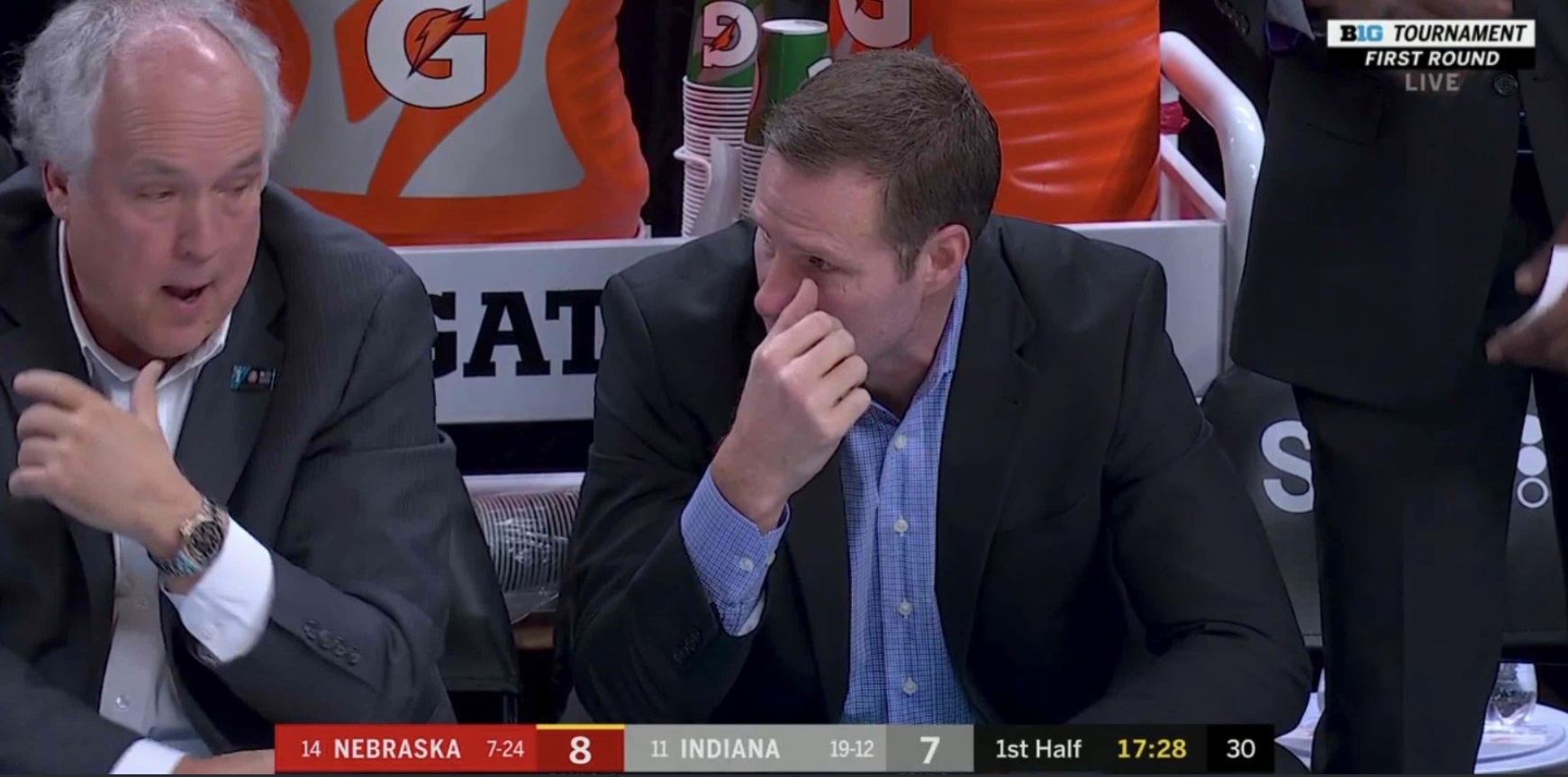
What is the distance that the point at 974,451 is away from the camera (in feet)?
4.63

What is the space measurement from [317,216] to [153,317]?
0.13 meters

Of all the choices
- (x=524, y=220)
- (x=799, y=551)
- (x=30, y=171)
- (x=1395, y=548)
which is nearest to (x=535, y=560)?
(x=524, y=220)

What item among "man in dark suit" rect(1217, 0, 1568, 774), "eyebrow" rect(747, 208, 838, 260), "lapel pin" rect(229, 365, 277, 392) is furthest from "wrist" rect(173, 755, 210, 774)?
"man in dark suit" rect(1217, 0, 1568, 774)

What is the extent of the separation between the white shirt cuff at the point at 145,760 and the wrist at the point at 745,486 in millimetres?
353

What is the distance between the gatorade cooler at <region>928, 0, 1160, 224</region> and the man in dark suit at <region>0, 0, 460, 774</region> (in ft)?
1.85

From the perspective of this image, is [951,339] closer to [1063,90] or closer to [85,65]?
[1063,90]

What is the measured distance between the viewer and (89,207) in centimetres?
129

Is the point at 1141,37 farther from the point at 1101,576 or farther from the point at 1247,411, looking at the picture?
the point at 1101,576

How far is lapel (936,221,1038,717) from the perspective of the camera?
1.41m

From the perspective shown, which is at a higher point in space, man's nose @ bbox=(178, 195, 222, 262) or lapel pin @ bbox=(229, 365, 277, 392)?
man's nose @ bbox=(178, 195, 222, 262)

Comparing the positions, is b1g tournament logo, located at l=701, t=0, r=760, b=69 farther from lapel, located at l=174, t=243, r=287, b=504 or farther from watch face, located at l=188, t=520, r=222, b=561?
watch face, located at l=188, t=520, r=222, b=561

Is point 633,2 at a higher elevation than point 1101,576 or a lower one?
higher

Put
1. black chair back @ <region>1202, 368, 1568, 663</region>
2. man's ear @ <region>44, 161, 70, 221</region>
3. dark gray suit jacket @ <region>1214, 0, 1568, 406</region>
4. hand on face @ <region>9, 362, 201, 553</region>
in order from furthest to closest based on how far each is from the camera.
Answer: black chair back @ <region>1202, 368, 1568, 663</region> → dark gray suit jacket @ <region>1214, 0, 1568, 406</region> → man's ear @ <region>44, 161, 70, 221</region> → hand on face @ <region>9, 362, 201, 553</region>

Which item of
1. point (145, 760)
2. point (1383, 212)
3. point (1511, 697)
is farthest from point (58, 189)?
point (1511, 697)
